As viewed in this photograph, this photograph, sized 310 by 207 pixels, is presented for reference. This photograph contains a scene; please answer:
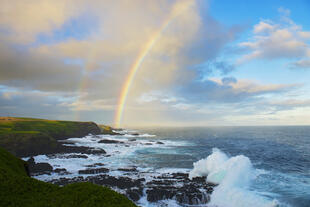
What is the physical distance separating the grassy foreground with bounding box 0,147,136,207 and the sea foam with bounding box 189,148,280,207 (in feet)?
58.1

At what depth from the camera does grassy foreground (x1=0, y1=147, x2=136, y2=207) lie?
12269 mm

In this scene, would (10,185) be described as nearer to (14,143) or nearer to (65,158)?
(65,158)

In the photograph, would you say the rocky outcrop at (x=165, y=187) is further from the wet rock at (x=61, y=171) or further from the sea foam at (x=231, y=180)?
the wet rock at (x=61, y=171)

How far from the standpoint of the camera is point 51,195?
13344 millimetres

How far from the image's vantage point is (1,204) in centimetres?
1173

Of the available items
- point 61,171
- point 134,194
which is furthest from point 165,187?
point 61,171

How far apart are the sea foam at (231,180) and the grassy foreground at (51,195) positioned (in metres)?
17.7

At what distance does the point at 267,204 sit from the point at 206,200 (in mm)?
7342

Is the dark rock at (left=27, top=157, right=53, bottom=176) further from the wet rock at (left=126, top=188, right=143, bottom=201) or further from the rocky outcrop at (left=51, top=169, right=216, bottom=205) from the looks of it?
the wet rock at (left=126, top=188, right=143, bottom=201)

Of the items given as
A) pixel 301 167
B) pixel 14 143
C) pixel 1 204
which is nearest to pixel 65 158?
pixel 14 143

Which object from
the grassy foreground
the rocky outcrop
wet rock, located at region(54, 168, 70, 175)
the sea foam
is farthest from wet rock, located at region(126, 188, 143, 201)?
wet rock, located at region(54, 168, 70, 175)

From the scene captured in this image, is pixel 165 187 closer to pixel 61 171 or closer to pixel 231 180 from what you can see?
pixel 231 180

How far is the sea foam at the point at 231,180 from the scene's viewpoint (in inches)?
1012

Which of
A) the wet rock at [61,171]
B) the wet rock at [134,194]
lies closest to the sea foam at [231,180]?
the wet rock at [134,194]
